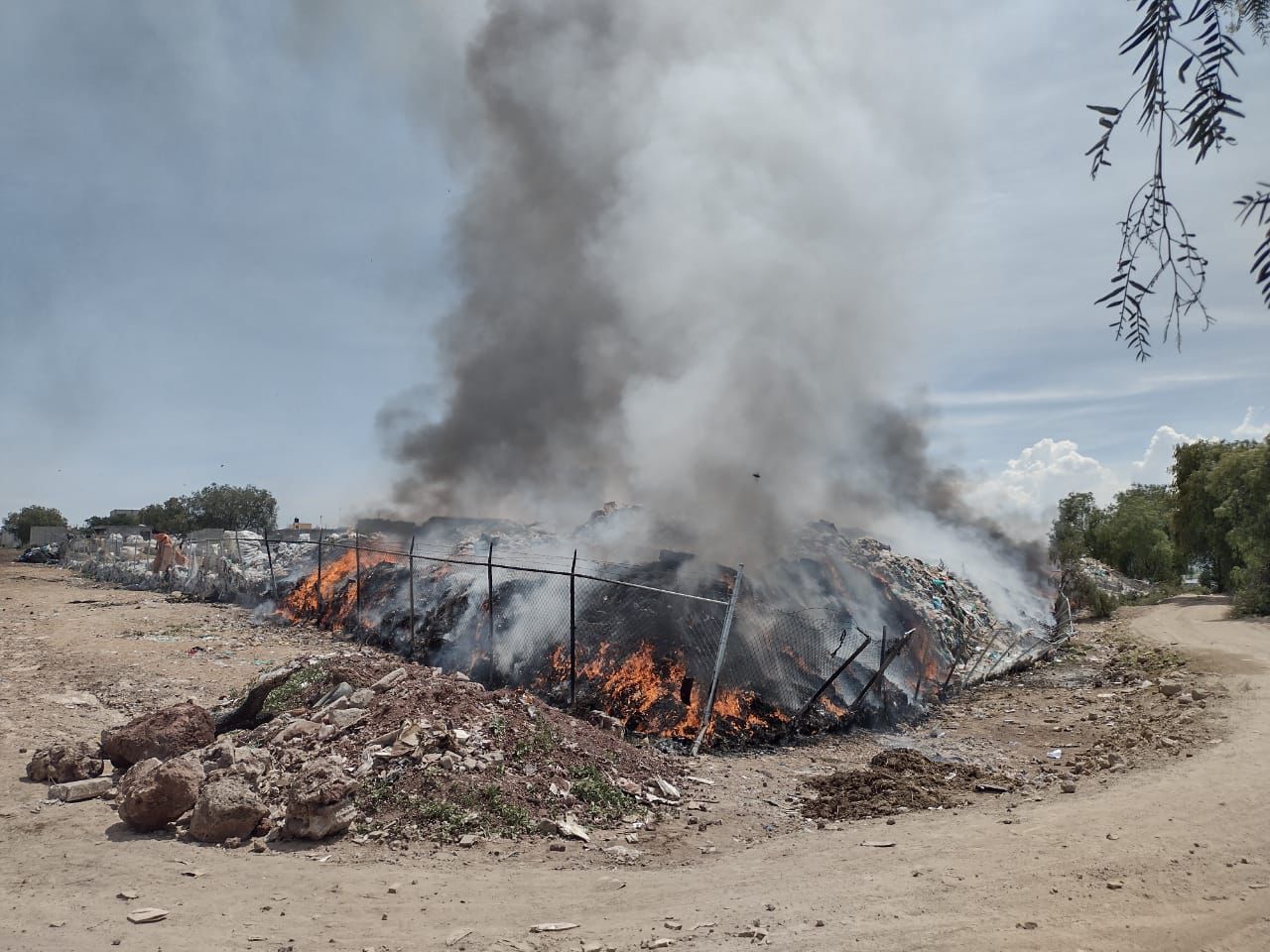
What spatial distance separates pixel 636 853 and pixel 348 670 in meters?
4.31

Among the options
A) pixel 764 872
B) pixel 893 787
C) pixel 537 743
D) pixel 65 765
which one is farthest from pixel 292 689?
pixel 893 787

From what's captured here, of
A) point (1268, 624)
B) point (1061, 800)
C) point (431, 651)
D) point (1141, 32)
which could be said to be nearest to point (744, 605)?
point (1061, 800)

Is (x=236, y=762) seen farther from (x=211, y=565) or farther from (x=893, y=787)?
(x=211, y=565)

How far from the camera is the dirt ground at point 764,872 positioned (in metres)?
4.38

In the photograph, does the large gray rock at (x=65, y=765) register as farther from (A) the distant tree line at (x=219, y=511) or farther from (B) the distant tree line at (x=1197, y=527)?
(A) the distant tree line at (x=219, y=511)

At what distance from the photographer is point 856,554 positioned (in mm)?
16719

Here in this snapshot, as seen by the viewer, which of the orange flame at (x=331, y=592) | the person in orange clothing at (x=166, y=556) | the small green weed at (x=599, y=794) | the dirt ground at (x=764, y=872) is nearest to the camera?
the dirt ground at (x=764, y=872)

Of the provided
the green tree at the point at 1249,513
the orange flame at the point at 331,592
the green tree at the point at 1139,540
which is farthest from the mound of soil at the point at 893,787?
the green tree at the point at 1139,540

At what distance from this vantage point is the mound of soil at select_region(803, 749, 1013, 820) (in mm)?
6918

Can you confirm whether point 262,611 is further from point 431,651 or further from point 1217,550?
point 1217,550

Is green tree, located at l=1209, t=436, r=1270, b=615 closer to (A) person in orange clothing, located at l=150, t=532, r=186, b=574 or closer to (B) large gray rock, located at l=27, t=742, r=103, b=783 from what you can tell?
(B) large gray rock, located at l=27, t=742, r=103, b=783

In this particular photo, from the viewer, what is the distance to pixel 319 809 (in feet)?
19.7

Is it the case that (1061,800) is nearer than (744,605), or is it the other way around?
(1061,800)

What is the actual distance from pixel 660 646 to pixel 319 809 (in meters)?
5.22
